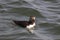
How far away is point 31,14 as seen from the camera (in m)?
11.8

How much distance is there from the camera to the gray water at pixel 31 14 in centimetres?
988

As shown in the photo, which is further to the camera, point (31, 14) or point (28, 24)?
point (31, 14)

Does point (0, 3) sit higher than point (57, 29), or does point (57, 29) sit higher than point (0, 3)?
point (0, 3)

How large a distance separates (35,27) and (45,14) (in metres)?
1.45

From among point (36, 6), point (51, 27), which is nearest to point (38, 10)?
point (36, 6)

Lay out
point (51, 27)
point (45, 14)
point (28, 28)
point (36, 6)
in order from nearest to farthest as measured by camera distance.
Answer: point (28, 28) → point (51, 27) → point (45, 14) → point (36, 6)

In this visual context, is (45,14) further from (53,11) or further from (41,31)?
(41,31)

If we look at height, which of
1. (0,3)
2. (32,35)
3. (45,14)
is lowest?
(32,35)

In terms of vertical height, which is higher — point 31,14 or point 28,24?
point 31,14

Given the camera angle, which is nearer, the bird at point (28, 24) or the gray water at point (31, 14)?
the bird at point (28, 24)

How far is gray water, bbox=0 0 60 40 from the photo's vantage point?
32.4ft

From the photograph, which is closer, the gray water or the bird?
the bird

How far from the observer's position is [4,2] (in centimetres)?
1286

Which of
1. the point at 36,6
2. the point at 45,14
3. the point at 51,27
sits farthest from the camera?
the point at 36,6
